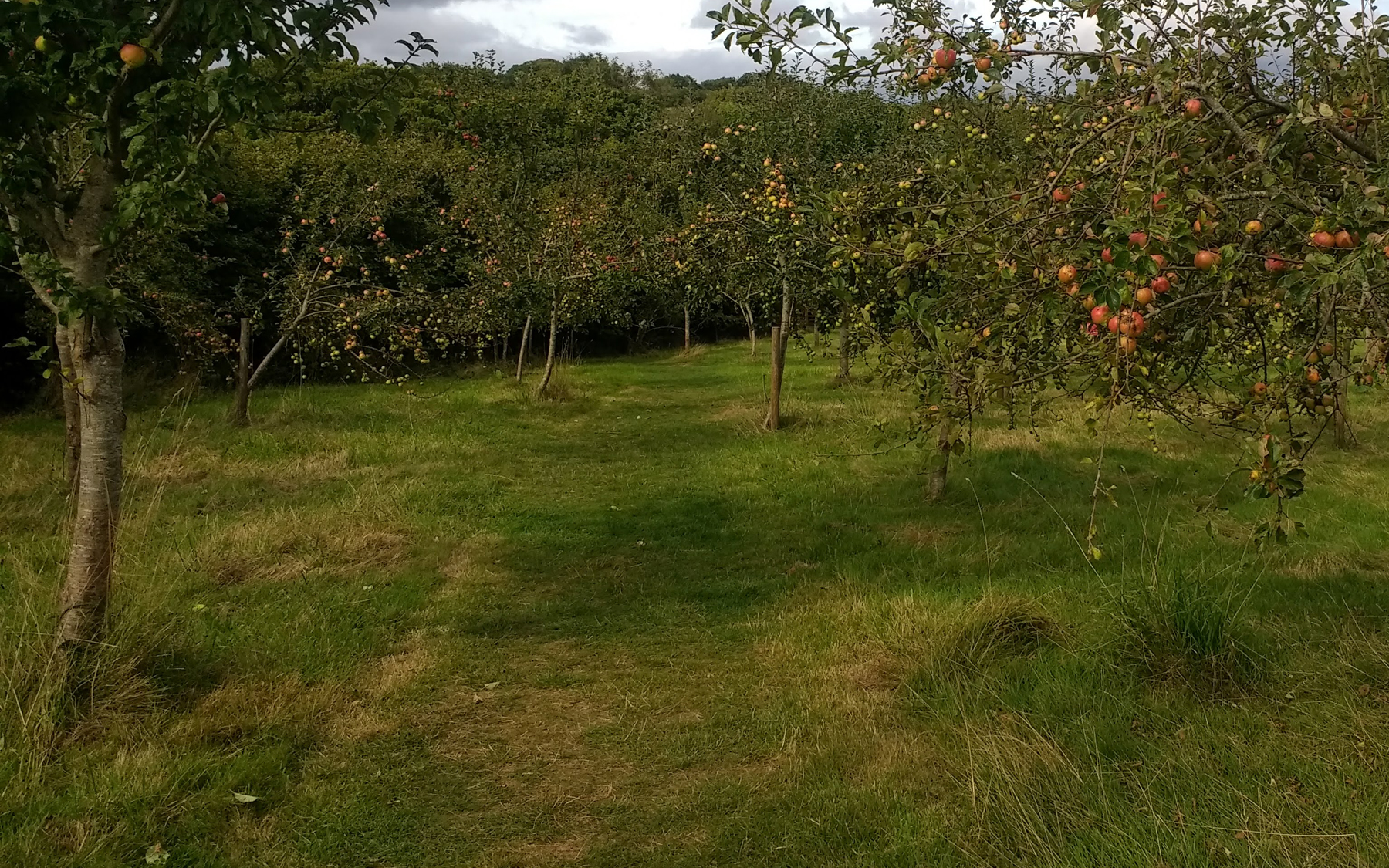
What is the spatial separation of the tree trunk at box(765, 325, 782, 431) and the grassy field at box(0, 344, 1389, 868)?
140 inches

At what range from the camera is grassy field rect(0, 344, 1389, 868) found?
3486 mm

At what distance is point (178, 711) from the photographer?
14.3 feet

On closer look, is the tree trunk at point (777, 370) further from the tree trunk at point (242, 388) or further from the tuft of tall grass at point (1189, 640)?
the tuft of tall grass at point (1189, 640)

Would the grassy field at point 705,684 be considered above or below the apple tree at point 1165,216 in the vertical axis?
below

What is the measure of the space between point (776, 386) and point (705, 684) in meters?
7.82

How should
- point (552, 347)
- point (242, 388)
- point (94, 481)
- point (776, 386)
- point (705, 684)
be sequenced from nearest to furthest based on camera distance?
point (94, 481) < point (705, 684) < point (776, 386) < point (242, 388) < point (552, 347)

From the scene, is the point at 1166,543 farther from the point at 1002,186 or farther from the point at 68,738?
the point at 68,738

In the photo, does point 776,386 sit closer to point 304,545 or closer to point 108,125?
point 304,545

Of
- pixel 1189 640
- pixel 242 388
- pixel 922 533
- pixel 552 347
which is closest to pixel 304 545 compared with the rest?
pixel 922 533

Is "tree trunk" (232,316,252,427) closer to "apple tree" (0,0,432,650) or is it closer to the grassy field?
the grassy field

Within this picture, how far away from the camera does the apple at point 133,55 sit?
355 cm

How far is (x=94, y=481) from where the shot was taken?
14.1 feet

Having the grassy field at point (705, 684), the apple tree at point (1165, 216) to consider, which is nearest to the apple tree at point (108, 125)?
the grassy field at point (705, 684)

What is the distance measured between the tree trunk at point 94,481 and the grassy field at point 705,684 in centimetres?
18
